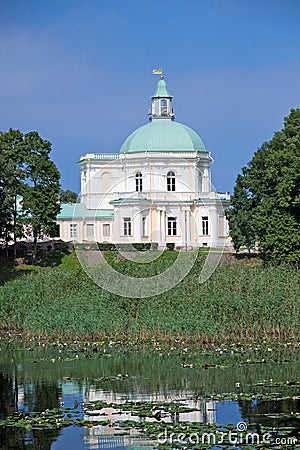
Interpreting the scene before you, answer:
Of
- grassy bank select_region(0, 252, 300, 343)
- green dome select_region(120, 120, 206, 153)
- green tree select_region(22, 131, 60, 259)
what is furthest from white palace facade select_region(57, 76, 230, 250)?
grassy bank select_region(0, 252, 300, 343)

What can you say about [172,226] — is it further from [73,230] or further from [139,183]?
[73,230]

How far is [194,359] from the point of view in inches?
869

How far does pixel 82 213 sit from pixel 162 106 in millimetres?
10597

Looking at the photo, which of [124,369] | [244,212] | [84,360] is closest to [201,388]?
[124,369]

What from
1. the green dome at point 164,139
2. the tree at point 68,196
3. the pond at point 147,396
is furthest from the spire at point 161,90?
the pond at point 147,396

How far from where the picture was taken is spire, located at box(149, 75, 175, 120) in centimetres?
6912

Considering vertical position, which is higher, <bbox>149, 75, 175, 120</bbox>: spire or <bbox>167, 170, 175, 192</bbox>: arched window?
<bbox>149, 75, 175, 120</bbox>: spire

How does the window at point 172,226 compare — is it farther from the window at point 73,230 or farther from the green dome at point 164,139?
the window at point 73,230

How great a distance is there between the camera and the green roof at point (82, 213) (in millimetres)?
63031

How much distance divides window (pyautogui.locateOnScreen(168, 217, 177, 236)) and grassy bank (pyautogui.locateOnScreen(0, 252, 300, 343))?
3140 centimetres

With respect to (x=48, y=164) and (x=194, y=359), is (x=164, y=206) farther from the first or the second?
(x=194, y=359)

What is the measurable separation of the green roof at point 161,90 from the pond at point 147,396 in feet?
151

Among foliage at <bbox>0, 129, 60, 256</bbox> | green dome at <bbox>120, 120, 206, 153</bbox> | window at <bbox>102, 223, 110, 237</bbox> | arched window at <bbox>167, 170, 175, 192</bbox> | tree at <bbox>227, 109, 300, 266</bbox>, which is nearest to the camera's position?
tree at <bbox>227, 109, 300, 266</bbox>

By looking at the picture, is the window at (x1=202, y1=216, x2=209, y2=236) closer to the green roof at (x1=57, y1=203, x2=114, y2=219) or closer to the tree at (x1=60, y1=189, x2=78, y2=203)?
the green roof at (x1=57, y1=203, x2=114, y2=219)
